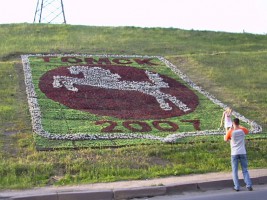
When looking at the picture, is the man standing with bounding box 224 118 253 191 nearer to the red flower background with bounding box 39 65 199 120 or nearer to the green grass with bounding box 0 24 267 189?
the green grass with bounding box 0 24 267 189

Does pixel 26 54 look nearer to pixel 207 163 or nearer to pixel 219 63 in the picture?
pixel 219 63

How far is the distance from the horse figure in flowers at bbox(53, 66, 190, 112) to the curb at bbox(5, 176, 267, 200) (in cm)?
730

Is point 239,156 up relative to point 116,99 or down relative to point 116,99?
down

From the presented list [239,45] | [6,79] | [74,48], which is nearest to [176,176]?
[6,79]

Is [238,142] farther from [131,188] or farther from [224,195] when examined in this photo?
[131,188]

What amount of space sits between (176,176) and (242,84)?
1095 centimetres

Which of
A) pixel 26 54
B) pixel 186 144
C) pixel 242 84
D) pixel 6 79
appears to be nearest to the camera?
pixel 186 144

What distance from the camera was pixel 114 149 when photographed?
1354 cm

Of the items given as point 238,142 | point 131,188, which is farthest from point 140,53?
point 131,188

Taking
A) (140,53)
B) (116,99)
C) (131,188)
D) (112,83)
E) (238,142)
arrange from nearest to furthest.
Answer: (131,188)
(238,142)
(116,99)
(112,83)
(140,53)

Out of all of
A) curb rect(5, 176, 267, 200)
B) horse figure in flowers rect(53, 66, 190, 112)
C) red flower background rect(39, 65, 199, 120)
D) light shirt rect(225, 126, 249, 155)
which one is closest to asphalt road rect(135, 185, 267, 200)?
curb rect(5, 176, 267, 200)

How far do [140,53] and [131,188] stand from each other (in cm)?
1629

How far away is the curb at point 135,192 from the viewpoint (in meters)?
10.1

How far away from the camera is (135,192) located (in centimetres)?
1052
